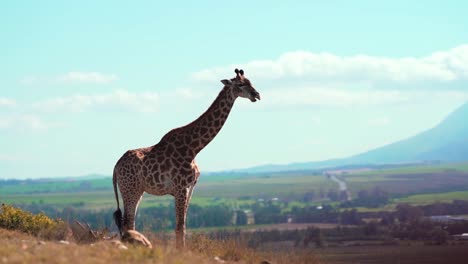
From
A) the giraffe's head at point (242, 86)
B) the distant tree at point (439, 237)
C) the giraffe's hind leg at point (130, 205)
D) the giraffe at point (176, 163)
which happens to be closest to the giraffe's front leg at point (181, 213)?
the giraffe at point (176, 163)

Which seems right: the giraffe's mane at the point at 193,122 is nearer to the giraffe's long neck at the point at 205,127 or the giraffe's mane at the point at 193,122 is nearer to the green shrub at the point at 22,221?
the giraffe's long neck at the point at 205,127

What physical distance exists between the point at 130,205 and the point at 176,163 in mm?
1498

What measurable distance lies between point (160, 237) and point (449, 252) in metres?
21.4

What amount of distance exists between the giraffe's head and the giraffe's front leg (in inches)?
103

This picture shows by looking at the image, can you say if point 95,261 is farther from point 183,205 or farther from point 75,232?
point 75,232

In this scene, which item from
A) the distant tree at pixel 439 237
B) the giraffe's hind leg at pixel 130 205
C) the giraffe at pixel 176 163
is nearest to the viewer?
the giraffe at pixel 176 163

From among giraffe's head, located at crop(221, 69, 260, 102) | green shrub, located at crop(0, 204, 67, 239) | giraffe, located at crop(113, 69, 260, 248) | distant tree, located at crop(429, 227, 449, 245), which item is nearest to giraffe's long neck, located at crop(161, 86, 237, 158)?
giraffe, located at crop(113, 69, 260, 248)

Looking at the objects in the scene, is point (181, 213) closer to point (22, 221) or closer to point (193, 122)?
point (193, 122)

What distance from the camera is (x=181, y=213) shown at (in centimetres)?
1830

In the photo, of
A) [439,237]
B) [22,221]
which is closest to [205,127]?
[22,221]

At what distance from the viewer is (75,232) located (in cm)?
1967

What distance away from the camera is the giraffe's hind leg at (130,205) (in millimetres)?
18688

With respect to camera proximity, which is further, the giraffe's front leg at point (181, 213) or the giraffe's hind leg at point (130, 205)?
the giraffe's hind leg at point (130, 205)

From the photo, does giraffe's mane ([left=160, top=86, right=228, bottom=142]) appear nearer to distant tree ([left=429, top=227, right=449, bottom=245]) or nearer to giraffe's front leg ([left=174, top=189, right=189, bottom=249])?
giraffe's front leg ([left=174, top=189, right=189, bottom=249])
